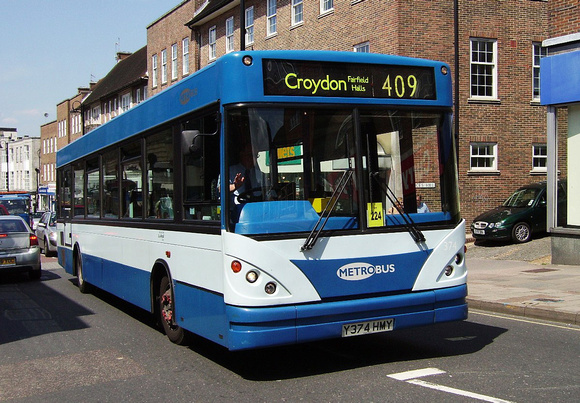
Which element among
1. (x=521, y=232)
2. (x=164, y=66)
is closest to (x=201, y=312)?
(x=521, y=232)

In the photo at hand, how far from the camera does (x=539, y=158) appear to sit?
2514 centimetres

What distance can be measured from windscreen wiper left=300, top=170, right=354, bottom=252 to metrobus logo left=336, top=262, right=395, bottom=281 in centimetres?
41

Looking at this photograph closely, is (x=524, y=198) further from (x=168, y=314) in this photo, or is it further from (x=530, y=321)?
(x=168, y=314)

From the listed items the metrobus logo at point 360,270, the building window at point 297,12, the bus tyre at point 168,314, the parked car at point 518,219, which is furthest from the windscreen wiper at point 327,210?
the building window at point 297,12

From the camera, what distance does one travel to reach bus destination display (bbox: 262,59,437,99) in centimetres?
637

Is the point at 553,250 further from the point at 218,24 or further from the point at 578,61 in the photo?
the point at 218,24

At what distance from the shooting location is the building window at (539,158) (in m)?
25.1

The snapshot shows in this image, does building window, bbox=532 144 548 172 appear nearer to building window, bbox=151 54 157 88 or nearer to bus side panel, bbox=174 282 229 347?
bus side panel, bbox=174 282 229 347

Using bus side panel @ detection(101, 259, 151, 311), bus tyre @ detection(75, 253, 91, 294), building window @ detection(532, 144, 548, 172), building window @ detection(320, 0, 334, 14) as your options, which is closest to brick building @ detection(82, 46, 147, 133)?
building window @ detection(320, 0, 334, 14)

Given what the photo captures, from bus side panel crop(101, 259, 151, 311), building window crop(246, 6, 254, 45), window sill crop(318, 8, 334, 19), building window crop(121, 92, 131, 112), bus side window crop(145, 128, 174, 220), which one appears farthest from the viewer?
building window crop(121, 92, 131, 112)

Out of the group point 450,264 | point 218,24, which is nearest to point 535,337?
point 450,264

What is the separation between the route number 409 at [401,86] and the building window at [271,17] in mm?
24350

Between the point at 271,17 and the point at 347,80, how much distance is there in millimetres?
25088

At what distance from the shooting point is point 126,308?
1153 centimetres
